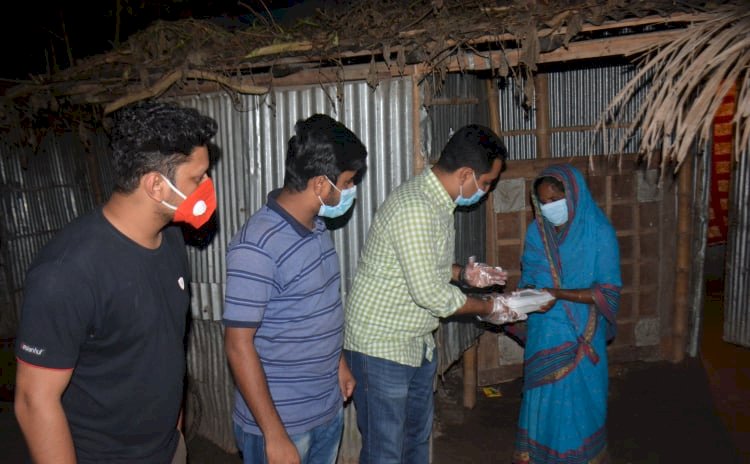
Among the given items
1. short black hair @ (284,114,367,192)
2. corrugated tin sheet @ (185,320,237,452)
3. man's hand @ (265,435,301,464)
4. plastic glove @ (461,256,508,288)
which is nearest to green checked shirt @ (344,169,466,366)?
short black hair @ (284,114,367,192)

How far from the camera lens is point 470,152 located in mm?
3178

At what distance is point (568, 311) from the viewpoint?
3.81m

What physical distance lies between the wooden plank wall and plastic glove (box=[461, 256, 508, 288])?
63.9 inches

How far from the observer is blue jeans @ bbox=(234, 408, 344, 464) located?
8.33 feet

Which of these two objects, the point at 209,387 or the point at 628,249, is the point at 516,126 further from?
the point at 209,387

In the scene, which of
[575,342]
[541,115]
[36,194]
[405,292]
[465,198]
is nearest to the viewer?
[405,292]

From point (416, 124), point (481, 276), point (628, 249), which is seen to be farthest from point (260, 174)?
point (628, 249)

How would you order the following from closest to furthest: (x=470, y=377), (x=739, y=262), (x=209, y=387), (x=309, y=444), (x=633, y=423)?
(x=309, y=444) → (x=209, y=387) → (x=633, y=423) → (x=470, y=377) → (x=739, y=262)

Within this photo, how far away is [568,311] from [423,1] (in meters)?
2.28

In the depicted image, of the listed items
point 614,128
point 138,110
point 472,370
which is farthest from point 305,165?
point 614,128

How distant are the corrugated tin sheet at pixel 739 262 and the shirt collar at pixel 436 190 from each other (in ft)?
14.4

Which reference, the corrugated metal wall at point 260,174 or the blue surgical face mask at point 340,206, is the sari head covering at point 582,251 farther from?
→ the blue surgical face mask at point 340,206

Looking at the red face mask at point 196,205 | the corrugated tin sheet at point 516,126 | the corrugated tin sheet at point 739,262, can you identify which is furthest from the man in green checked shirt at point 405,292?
the corrugated tin sheet at point 739,262

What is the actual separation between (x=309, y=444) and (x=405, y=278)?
2.97 feet
